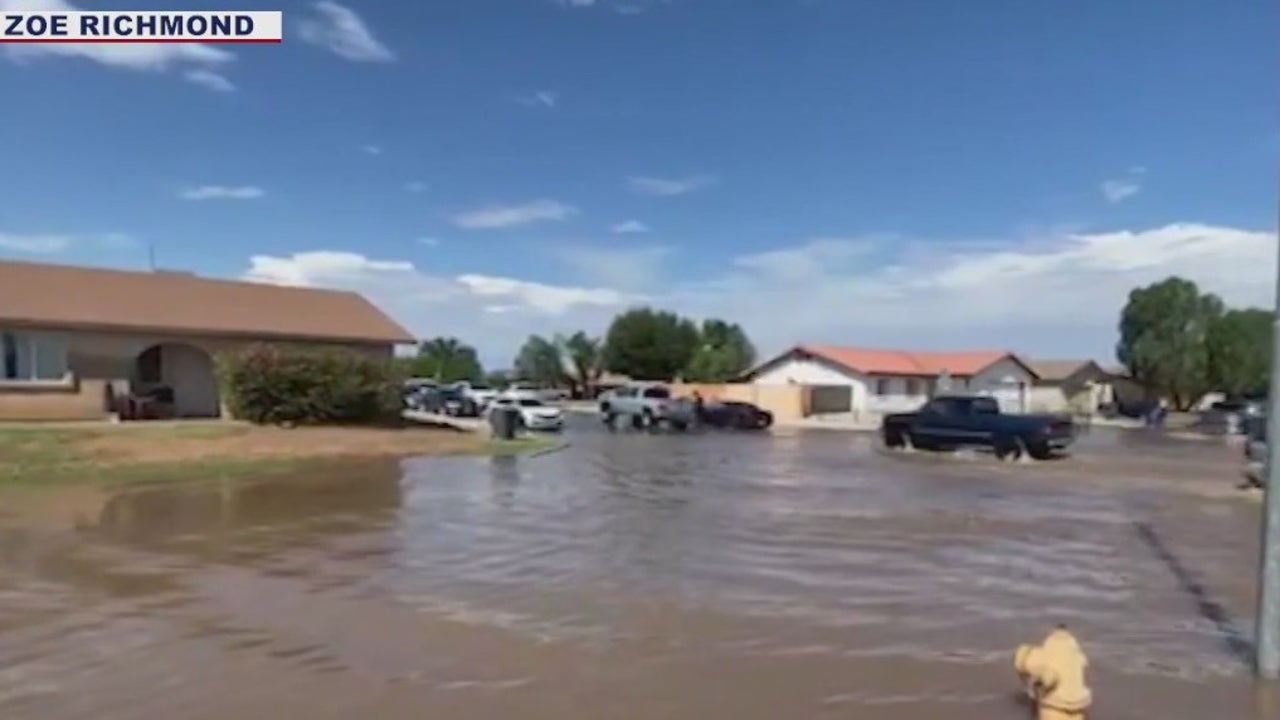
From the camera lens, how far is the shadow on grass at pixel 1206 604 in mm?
8164

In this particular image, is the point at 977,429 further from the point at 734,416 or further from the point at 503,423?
the point at 734,416

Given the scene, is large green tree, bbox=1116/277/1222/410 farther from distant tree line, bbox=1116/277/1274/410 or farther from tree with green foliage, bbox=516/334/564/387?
tree with green foliage, bbox=516/334/564/387

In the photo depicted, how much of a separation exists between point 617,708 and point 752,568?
5102 mm

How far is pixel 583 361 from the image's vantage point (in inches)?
3686

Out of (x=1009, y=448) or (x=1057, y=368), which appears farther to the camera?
(x=1057, y=368)

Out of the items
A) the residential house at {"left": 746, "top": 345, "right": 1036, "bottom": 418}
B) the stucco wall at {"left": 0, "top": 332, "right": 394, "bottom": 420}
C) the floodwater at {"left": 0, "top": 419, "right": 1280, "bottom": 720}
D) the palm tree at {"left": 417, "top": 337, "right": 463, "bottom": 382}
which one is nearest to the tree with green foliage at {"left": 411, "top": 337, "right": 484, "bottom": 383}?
the palm tree at {"left": 417, "top": 337, "right": 463, "bottom": 382}

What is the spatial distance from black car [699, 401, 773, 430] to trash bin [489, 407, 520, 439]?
15.6m

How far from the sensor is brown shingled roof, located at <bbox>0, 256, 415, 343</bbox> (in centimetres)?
3144

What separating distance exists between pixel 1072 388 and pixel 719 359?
2696 centimetres

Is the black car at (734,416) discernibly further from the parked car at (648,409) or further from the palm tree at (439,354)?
the palm tree at (439,354)

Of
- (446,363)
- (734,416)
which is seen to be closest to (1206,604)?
(734,416)

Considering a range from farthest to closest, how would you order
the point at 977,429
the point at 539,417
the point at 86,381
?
the point at 539,417
the point at 86,381
the point at 977,429

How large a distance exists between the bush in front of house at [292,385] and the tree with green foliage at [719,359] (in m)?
49.8

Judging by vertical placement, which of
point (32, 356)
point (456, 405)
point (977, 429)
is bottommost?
point (977, 429)
